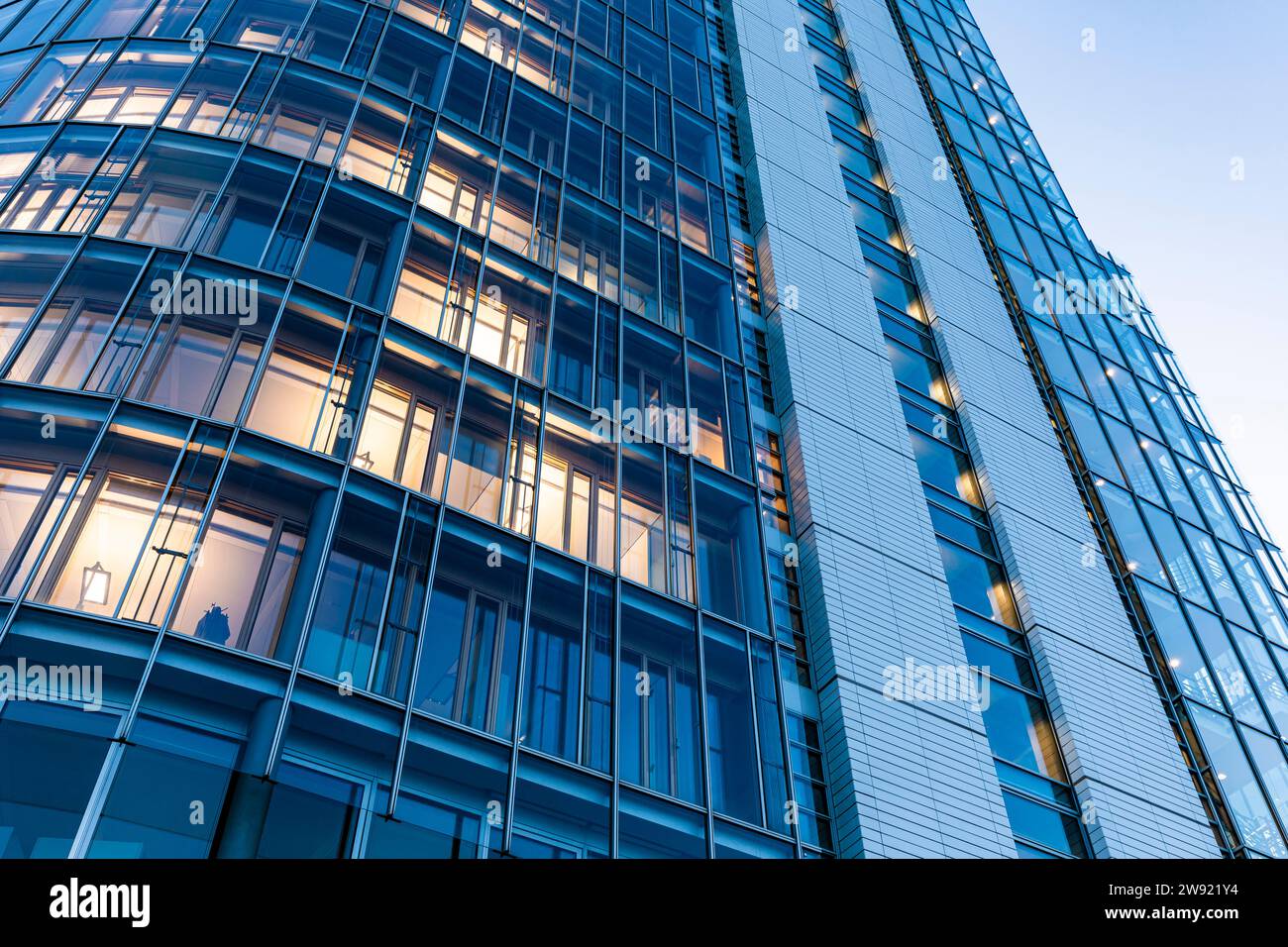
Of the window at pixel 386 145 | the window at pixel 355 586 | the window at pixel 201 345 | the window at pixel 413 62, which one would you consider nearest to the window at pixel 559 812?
the window at pixel 355 586

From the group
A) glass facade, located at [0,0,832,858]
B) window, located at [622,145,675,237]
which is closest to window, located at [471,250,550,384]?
glass facade, located at [0,0,832,858]

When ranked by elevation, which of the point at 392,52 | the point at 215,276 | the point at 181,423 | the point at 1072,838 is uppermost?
the point at 392,52

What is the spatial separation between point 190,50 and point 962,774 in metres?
15.8

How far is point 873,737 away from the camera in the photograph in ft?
48.3

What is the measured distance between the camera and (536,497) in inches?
567

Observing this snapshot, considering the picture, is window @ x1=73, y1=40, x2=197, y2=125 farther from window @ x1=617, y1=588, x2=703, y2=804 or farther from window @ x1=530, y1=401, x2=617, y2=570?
window @ x1=617, y1=588, x2=703, y2=804

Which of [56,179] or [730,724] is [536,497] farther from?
[56,179]

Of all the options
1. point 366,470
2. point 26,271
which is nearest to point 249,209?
point 26,271

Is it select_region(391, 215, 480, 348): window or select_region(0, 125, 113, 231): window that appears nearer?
select_region(0, 125, 113, 231): window

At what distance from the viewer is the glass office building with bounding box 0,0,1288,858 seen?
11.1 meters

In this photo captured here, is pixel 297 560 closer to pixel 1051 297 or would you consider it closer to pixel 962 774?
pixel 962 774
